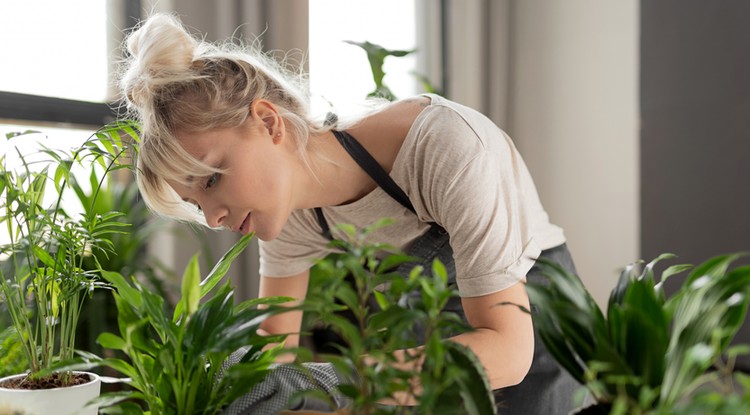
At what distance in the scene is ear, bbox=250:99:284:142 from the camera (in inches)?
46.8

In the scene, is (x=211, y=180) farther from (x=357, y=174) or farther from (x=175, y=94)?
(x=357, y=174)

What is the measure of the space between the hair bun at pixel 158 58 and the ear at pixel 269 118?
13cm

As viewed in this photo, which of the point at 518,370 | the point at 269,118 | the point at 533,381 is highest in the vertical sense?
the point at 269,118

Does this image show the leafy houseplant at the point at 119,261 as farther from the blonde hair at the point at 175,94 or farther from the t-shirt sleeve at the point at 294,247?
the blonde hair at the point at 175,94

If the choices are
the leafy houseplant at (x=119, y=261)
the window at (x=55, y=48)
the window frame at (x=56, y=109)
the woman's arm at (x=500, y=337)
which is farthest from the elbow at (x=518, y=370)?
the window at (x=55, y=48)

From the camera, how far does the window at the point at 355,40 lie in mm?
2814

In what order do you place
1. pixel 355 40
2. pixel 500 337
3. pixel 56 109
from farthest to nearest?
pixel 355 40 < pixel 56 109 < pixel 500 337

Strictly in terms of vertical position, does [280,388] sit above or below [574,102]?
below

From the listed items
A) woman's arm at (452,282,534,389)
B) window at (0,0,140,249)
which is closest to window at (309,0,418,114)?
window at (0,0,140,249)

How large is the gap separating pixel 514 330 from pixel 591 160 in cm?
243

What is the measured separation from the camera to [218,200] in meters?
1.15

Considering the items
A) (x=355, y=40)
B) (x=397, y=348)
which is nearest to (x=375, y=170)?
(x=397, y=348)

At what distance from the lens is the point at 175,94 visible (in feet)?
3.72

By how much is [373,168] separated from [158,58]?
0.40 metres
